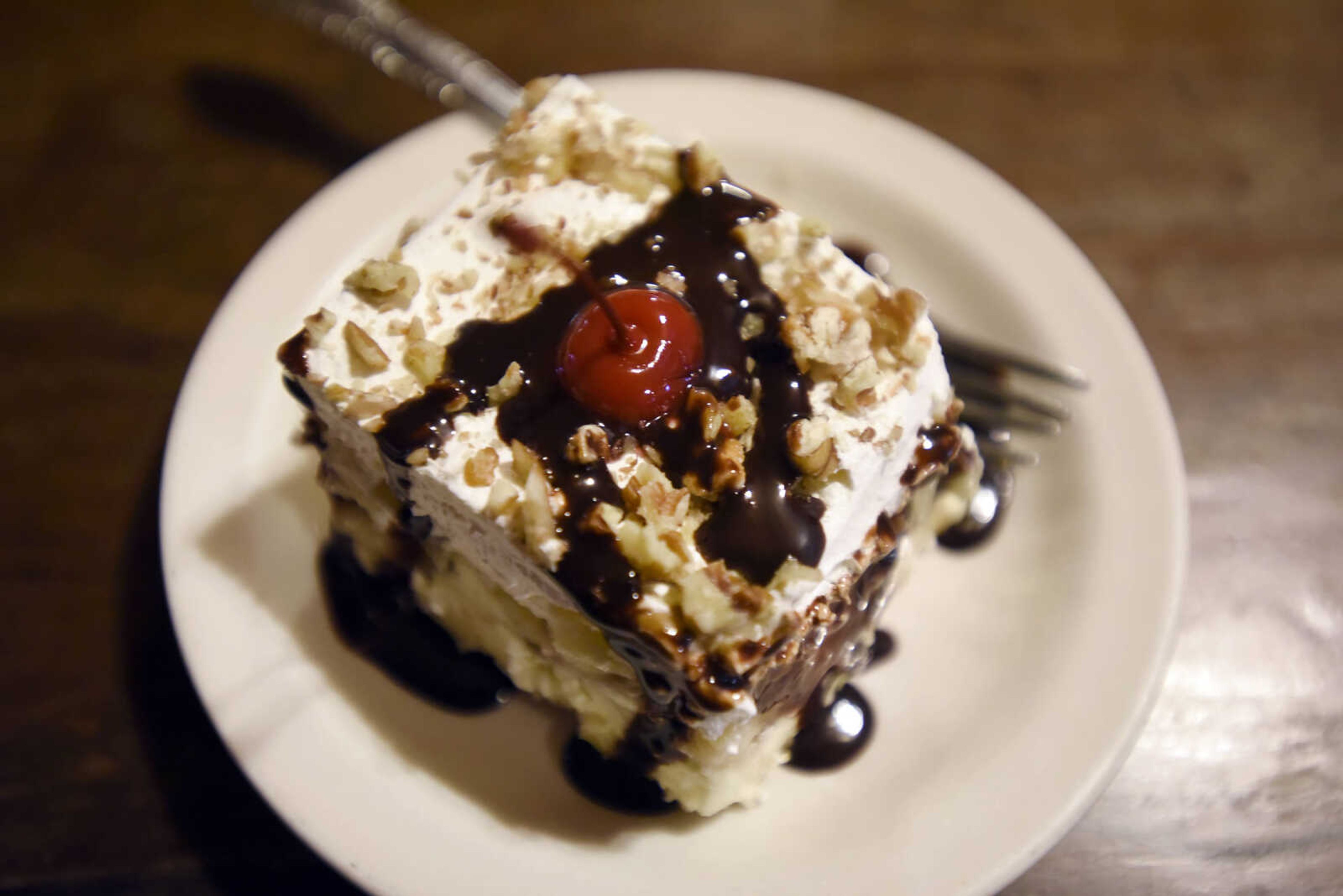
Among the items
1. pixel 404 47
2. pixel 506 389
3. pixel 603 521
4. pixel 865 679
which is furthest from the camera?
pixel 404 47

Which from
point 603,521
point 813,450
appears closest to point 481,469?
point 603,521

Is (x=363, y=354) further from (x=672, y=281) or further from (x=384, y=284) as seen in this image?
(x=672, y=281)

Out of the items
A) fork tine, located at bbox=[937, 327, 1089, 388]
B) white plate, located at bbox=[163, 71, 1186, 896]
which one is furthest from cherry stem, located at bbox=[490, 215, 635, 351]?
fork tine, located at bbox=[937, 327, 1089, 388]

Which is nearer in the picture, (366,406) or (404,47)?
(366,406)

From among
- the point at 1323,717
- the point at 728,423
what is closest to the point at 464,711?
the point at 728,423

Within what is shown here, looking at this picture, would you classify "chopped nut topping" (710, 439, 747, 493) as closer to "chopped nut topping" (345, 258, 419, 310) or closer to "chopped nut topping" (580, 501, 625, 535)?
"chopped nut topping" (580, 501, 625, 535)

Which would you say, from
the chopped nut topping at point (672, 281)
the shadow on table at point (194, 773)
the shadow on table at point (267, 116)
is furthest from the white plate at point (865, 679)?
the chopped nut topping at point (672, 281)
